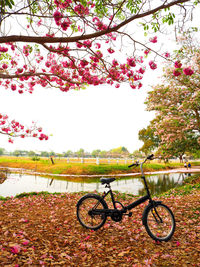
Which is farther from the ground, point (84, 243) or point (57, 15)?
point (57, 15)

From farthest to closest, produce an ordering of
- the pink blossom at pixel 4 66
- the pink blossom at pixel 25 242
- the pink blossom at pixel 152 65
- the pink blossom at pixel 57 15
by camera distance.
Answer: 1. the pink blossom at pixel 4 66
2. the pink blossom at pixel 152 65
3. the pink blossom at pixel 57 15
4. the pink blossom at pixel 25 242

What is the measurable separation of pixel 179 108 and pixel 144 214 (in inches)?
361

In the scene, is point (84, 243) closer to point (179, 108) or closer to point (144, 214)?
point (144, 214)

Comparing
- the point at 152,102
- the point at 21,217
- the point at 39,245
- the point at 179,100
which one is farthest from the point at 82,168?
the point at 39,245

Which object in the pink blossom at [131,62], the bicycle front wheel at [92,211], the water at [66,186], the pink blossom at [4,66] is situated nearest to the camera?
the bicycle front wheel at [92,211]

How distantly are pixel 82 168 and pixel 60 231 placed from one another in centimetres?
1587

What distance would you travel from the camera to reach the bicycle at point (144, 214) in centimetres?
343

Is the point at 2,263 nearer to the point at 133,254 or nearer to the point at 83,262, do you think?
the point at 83,262

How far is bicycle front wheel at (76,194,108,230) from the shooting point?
376 centimetres

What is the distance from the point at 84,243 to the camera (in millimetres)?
3266

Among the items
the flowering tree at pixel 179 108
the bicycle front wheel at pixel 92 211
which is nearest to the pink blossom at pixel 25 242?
the bicycle front wheel at pixel 92 211

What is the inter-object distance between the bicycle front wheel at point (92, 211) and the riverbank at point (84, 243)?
0.59 feet

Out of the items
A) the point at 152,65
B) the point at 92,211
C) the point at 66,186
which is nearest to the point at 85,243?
the point at 92,211

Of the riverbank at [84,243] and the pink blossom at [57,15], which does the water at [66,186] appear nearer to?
the riverbank at [84,243]
